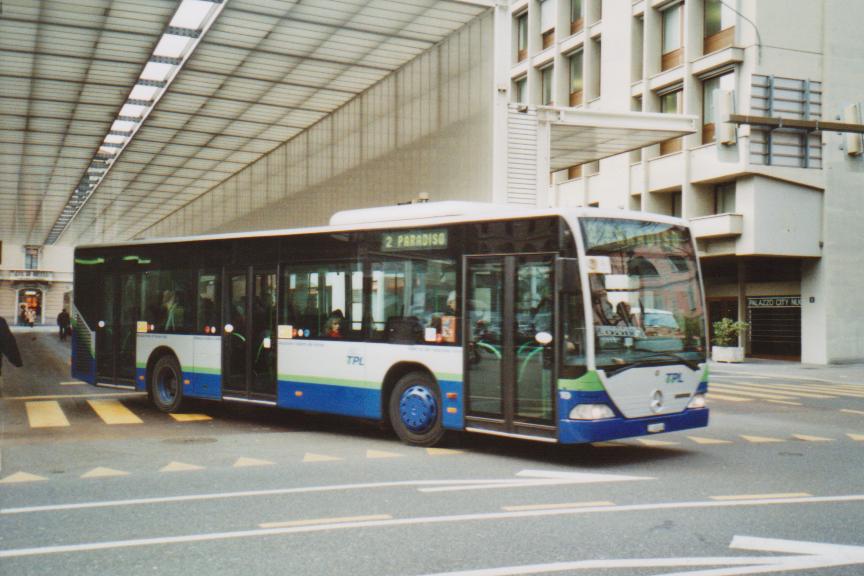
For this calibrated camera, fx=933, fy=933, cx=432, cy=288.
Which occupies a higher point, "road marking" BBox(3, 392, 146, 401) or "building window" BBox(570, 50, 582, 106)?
"building window" BBox(570, 50, 582, 106)

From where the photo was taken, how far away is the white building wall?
23469mm

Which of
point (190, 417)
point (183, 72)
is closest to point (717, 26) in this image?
point (183, 72)

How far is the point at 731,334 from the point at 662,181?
6.49 m

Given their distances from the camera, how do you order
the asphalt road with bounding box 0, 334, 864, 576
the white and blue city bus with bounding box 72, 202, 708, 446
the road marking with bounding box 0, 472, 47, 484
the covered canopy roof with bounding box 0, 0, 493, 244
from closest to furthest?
the asphalt road with bounding box 0, 334, 864, 576 < the road marking with bounding box 0, 472, 47, 484 < the white and blue city bus with bounding box 72, 202, 708, 446 < the covered canopy roof with bounding box 0, 0, 493, 244

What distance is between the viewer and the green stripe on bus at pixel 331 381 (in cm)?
1168

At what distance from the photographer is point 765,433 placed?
12773 millimetres

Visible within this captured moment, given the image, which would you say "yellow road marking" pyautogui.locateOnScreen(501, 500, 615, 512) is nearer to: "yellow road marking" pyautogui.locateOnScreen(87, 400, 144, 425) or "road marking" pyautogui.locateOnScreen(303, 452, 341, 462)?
"road marking" pyautogui.locateOnScreen(303, 452, 341, 462)

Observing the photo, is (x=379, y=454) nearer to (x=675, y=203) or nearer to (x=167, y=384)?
(x=167, y=384)

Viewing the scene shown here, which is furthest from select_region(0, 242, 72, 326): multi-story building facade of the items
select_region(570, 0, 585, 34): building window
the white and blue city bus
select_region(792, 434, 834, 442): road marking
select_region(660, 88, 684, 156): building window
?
select_region(792, 434, 834, 442): road marking

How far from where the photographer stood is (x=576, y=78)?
41906 mm

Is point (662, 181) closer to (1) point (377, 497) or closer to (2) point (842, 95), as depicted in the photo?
(2) point (842, 95)

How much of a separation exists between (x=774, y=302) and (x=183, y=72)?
22917 mm

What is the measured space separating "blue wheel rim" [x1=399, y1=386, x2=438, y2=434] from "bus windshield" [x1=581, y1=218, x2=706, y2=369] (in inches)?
91.7

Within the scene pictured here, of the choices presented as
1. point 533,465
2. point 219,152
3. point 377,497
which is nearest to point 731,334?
point 219,152
